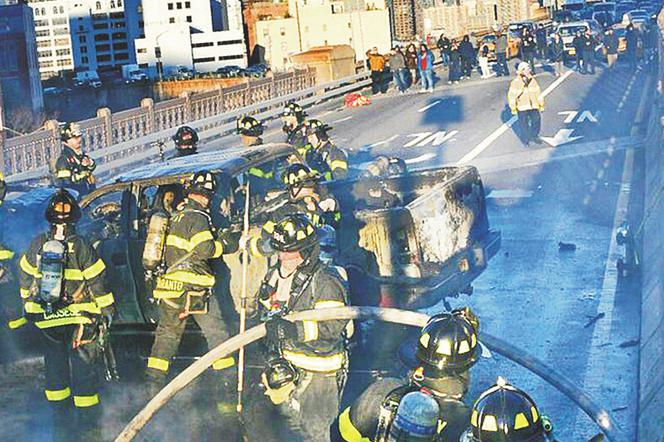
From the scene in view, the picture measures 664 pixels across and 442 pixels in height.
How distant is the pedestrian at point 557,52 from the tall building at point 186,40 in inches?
4399

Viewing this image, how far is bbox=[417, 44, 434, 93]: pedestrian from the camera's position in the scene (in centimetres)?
3386

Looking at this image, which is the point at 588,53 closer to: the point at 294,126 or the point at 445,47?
the point at 445,47

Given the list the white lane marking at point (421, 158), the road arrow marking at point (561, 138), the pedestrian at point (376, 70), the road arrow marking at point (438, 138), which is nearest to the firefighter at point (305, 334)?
the white lane marking at point (421, 158)

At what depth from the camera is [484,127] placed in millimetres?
25266

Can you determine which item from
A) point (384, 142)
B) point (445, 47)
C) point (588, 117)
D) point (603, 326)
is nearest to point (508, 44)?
point (445, 47)

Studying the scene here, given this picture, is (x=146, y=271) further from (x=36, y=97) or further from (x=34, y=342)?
(x=36, y=97)

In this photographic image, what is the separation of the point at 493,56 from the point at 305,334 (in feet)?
109

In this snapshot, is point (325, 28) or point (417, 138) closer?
point (417, 138)

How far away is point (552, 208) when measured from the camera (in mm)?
16406

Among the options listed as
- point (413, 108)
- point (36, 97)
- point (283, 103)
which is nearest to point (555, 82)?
point (413, 108)

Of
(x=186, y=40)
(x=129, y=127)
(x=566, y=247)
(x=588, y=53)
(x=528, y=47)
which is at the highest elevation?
(x=186, y=40)

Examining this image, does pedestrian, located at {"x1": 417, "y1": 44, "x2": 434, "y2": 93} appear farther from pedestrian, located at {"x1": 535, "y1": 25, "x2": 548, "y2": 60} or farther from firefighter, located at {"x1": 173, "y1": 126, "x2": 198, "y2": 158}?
firefighter, located at {"x1": 173, "y1": 126, "x2": 198, "y2": 158}

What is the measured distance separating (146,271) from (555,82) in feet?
85.0

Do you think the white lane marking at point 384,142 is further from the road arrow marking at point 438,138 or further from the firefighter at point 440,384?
the firefighter at point 440,384
